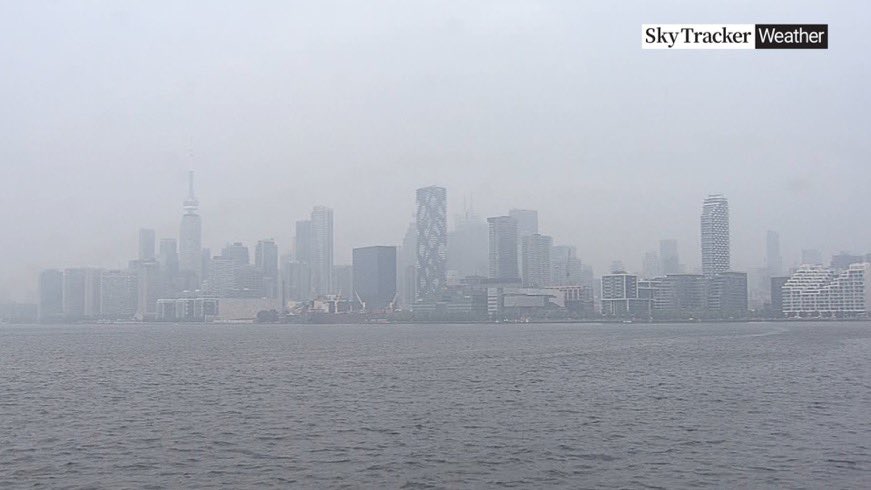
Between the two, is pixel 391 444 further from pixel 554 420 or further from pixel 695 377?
pixel 695 377

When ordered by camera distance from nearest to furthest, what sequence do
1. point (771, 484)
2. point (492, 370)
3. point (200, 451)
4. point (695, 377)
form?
1. point (771, 484)
2. point (200, 451)
3. point (695, 377)
4. point (492, 370)

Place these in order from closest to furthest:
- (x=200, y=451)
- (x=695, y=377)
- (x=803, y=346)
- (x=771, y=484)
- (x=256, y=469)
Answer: (x=771, y=484), (x=256, y=469), (x=200, y=451), (x=695, y=377), (x=803, y=346)

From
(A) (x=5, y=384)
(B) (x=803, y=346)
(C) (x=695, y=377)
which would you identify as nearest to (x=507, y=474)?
(C) (x=695, y=377)

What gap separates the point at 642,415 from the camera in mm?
43344

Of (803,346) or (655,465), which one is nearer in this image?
(655,465)

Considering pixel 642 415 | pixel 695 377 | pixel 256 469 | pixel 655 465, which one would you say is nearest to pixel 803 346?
pixel 695 377

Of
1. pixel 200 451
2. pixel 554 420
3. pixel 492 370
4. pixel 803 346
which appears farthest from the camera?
pixel 803 346

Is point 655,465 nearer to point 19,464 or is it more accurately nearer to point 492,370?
point 19,464

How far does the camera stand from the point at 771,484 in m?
28.1

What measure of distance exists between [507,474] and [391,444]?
708 cm

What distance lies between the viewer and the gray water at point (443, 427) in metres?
30.0

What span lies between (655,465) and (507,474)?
17.6 ft

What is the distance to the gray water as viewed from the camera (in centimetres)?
2995

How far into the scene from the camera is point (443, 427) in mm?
40062
